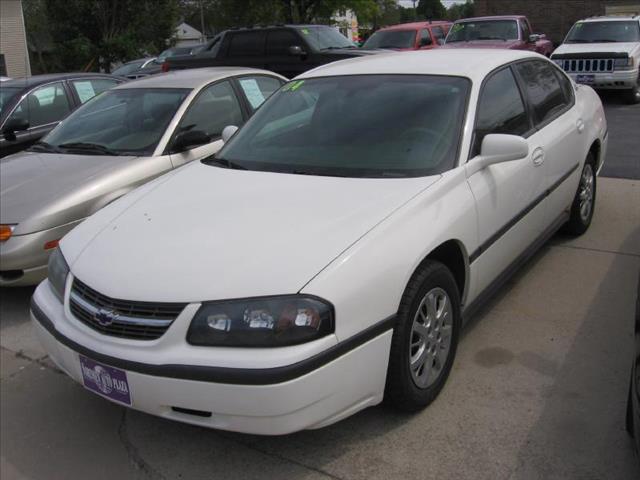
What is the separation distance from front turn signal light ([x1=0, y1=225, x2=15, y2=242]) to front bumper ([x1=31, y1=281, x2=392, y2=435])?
2106 mm

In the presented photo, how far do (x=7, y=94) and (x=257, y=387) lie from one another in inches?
247

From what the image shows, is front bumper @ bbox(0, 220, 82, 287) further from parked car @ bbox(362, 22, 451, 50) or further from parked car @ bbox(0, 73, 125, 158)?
parked car @ bbox(362, 22, 451, 50)

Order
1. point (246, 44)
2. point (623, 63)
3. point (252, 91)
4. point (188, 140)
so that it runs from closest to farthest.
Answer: point (188, 140)
point (252, 91)
point (623, 63)
point (246, 44)

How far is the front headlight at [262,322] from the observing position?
246 centimetres

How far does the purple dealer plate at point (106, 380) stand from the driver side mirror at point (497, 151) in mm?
1911

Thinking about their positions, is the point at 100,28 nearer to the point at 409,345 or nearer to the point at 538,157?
the point at 538,157

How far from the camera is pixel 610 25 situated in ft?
43.9

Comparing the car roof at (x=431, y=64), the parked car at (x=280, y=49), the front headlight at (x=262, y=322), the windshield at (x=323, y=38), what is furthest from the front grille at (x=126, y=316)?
the windshield at (x=323, y=38)

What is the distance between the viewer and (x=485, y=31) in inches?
579

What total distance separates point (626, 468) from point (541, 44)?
48.2ft

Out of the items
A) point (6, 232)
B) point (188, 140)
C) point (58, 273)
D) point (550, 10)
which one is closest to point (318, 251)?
point (58, 273)

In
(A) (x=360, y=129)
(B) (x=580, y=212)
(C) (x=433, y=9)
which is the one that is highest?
(C) (x=433, y=9)

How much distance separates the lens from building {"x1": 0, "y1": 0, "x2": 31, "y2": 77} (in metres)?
25.2

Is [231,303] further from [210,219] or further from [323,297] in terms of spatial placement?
[210,219]
